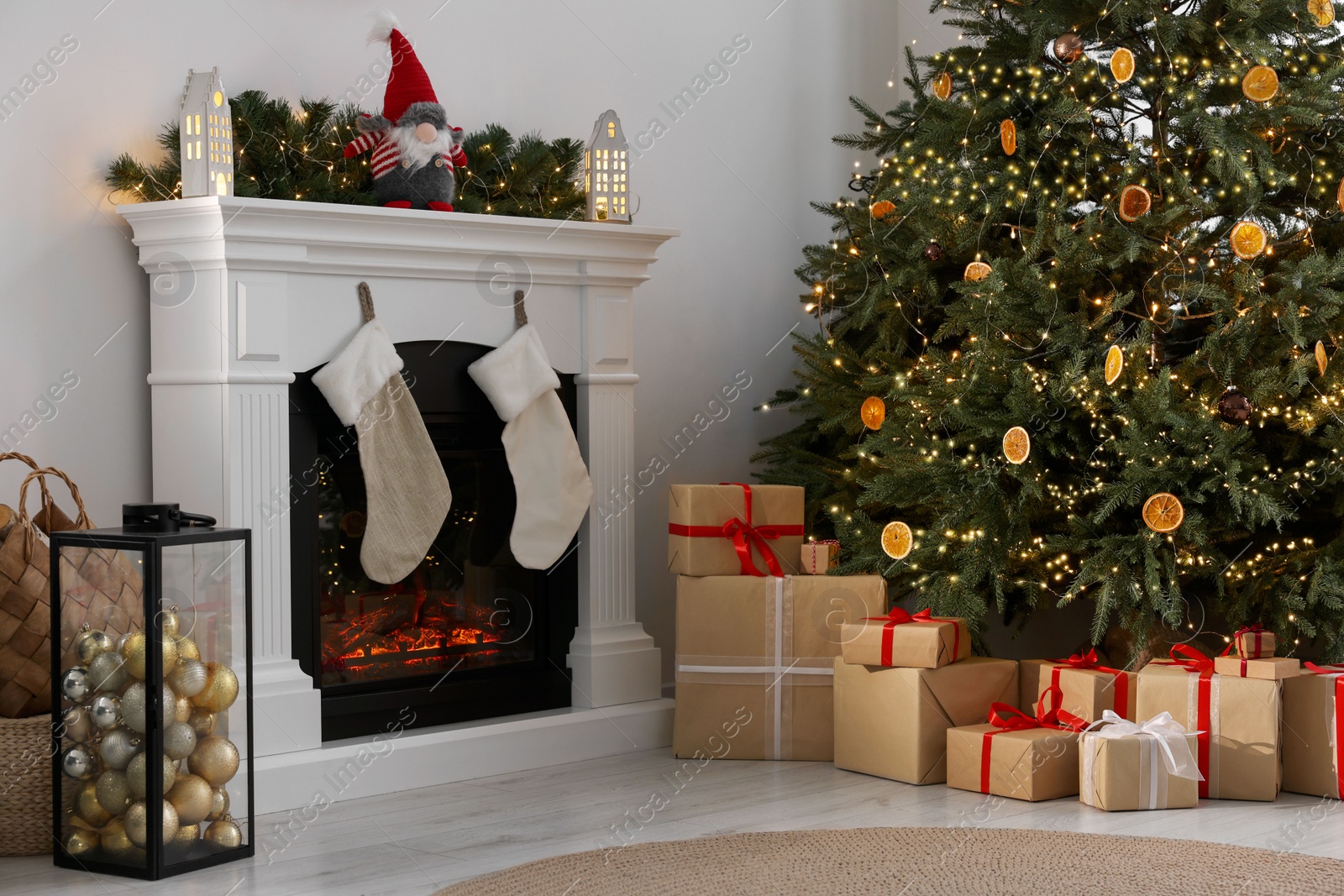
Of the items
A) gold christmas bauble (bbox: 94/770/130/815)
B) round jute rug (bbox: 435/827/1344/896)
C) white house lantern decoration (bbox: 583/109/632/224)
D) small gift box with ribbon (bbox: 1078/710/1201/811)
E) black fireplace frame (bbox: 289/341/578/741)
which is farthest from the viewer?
white house lantern decoration (bbox: 583/109/632/224)

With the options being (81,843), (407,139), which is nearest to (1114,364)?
(407,139)

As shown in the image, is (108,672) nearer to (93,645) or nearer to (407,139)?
(93,645)

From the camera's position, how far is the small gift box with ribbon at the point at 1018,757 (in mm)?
3047

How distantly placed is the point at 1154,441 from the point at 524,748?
1.71 meters

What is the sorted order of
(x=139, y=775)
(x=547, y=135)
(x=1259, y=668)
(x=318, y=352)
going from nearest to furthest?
(x=139, y=775) → (x=1259, y=668) → (x=318, y=352) → (x=547, y=135)

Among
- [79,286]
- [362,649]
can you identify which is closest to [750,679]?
[362,649]

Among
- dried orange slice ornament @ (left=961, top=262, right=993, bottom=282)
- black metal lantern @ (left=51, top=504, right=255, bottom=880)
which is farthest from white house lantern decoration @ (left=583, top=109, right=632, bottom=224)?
black metal lantern @ (left=51, top=504, right=255, bottom=880)

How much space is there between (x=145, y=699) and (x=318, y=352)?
96 cm

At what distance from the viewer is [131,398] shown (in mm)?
3135

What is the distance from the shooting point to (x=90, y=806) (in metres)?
2.54

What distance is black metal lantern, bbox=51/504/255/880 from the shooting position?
2500mm

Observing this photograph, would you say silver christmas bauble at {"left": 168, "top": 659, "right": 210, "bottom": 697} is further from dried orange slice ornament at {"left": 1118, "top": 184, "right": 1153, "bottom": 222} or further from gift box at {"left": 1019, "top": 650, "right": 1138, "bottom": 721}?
dried orange slice ornament at {"left": 1118, "top": 184, "right": 1153, "bottom": 222}

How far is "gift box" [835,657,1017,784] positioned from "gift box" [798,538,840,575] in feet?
0.87

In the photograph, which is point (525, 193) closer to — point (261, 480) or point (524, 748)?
point (261, 480)
